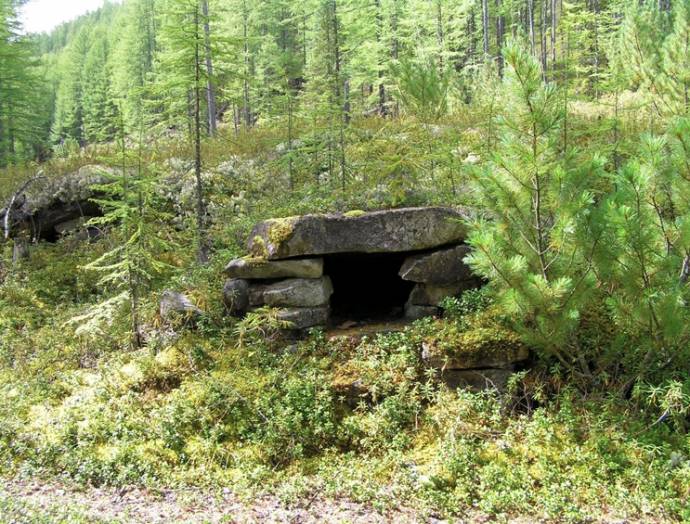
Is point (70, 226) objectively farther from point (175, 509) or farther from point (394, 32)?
point (394, 32)

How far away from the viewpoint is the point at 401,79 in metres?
9.96

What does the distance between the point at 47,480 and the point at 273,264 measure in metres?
4.40

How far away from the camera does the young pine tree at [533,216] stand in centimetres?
521

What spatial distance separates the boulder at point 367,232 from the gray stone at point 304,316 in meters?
0.95

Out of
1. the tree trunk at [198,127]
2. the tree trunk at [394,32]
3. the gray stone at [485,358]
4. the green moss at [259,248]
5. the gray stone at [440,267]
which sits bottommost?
the gray stone at [485,358]

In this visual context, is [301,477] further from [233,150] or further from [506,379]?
[233,150]

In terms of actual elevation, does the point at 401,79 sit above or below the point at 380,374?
above

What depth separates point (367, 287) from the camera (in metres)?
10.3

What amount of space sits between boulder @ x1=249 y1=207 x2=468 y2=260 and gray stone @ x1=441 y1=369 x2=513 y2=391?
2172 millimetres

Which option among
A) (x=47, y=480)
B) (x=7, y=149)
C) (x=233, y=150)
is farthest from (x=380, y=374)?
(x=7, y=149)

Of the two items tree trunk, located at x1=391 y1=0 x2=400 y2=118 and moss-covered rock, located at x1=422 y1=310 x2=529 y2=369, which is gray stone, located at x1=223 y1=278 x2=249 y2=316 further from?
tree trunk, located at x1=391 y1=0 x2=400 y2=118

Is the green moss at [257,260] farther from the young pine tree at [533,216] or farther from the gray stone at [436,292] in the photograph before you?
the young pine tree at [533,216]

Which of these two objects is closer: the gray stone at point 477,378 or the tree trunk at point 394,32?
the gray stone at point 477,378

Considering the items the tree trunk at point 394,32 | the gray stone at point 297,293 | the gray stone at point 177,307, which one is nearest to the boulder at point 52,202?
the gray stone at point 177,307
